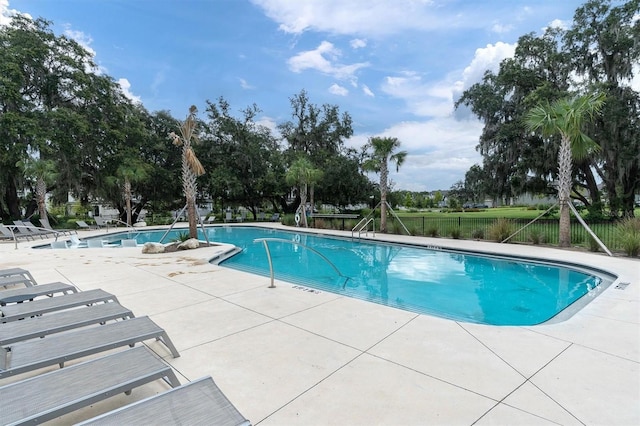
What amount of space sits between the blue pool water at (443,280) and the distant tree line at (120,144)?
8788 mm

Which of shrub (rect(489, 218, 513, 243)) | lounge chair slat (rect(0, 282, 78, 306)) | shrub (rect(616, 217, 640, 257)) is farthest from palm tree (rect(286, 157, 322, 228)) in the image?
lounge chair slat (rect(0, 282, 78, 306))

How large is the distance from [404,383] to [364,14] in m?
11.6

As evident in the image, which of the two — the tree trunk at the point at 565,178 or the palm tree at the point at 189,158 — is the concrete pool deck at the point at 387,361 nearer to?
the tree trunk at the point at 565,178

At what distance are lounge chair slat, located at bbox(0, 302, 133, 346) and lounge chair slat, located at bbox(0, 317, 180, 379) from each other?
0.14 meters

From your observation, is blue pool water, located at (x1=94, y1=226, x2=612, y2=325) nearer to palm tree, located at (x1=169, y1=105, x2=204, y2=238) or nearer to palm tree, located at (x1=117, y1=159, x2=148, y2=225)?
palm tree, located at (x1=169, y1=105, x2=204, y2=238)

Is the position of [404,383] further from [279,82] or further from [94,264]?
[279,82]

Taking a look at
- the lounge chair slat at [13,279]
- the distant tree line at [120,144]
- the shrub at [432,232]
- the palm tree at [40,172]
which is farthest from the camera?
the distant tree line at [120,144]

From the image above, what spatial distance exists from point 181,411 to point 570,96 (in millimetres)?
19947

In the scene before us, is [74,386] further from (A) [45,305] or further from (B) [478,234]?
(B) [478,234]

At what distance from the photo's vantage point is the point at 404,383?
244cm

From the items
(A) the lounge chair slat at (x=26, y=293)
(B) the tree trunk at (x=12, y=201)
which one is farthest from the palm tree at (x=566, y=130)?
(B) the tree trunk at (x=12, y=201)

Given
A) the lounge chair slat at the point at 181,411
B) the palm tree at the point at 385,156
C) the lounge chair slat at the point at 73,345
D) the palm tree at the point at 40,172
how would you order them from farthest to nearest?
1. the palm tree at the point at 40,172
2. the palm tree at the point at 385,156
3. the lounge chair slat at the point at 73,345
4. the lounge chair slat at the point at 181,411

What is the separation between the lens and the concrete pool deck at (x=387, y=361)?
2.12m

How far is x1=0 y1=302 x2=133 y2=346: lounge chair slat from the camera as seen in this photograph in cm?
268
